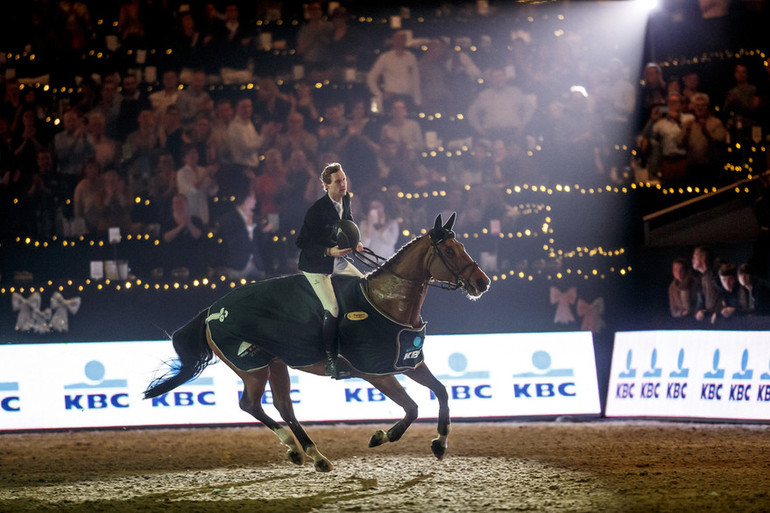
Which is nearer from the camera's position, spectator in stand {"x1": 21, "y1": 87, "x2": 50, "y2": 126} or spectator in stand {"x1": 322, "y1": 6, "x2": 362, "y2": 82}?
spectator in stand {"x1": 21, "y1": 87, "x2": 50, "y2": 126}

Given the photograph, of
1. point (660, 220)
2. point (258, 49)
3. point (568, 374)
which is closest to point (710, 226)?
point (660, 220)

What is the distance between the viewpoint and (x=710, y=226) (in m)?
15.3

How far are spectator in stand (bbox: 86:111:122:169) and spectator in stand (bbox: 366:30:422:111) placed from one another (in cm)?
439

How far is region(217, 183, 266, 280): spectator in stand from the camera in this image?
47.2 ft

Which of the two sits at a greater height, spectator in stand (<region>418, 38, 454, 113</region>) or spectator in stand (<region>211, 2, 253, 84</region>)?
spectator in stand (<region>211, 2, 253, 84</region>)

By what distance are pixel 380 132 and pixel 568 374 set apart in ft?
17.2

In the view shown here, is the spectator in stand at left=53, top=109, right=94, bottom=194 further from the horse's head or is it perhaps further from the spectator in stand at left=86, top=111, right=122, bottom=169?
the horse's head

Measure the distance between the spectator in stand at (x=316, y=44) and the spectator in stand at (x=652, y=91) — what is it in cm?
544

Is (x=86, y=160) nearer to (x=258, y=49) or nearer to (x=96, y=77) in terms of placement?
(x=96, y=77)

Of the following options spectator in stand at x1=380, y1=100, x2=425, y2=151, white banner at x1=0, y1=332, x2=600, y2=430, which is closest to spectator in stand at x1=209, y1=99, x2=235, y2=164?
spectator in stand at x1=380, y1=100, x2=425, y2=151

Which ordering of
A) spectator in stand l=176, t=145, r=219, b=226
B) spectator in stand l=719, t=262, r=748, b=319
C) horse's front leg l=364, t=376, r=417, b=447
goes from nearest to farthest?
horse's front leg l=364, t=376, r=417, b=447 → spectator in stand l=719, t=262, r=748, b=319 → spectator in stand l=176, t=145, r=219, b=226

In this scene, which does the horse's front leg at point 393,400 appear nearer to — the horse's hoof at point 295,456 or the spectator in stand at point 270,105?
the horse's hoof at point 295,456

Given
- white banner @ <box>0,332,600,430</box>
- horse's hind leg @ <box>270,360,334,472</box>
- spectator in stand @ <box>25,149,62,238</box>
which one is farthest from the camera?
spectator in stand @ <box>25,149,62,238</box>

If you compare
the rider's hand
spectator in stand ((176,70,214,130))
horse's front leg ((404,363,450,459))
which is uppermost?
spectator in stand ((176,70,214,130))
